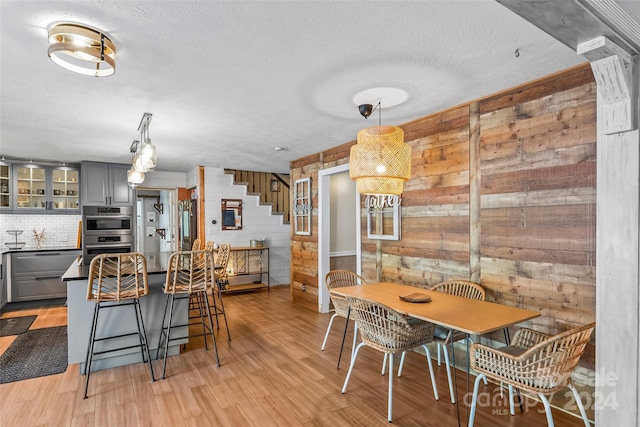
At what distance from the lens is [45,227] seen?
20.0ft

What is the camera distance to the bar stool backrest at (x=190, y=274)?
10.3ft

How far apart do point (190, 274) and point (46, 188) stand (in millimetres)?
4507

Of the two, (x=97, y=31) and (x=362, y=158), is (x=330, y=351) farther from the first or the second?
(x=97, y=31)

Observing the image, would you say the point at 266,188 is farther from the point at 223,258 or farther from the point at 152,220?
the point at 152,220

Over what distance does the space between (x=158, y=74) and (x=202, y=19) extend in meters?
0.83

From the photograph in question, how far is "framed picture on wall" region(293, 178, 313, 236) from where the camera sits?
18.1 feet

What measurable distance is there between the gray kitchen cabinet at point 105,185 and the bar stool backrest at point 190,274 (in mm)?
3602

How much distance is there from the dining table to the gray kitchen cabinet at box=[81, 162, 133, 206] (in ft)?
16.1

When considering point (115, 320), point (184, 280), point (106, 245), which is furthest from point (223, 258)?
point (106, 245)

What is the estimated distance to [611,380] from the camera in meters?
1.73

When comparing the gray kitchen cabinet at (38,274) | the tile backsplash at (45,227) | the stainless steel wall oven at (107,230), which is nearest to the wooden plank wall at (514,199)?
the stainless steel wall oven at (107,230)

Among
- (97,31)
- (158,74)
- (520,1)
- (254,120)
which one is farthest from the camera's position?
(254,120)

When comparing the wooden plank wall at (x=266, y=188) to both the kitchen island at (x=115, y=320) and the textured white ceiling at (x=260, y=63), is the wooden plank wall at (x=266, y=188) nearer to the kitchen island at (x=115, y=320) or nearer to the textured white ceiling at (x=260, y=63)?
the textured white ceiling at (x=260, y=63)

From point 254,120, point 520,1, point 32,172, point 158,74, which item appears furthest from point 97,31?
point 32,172
